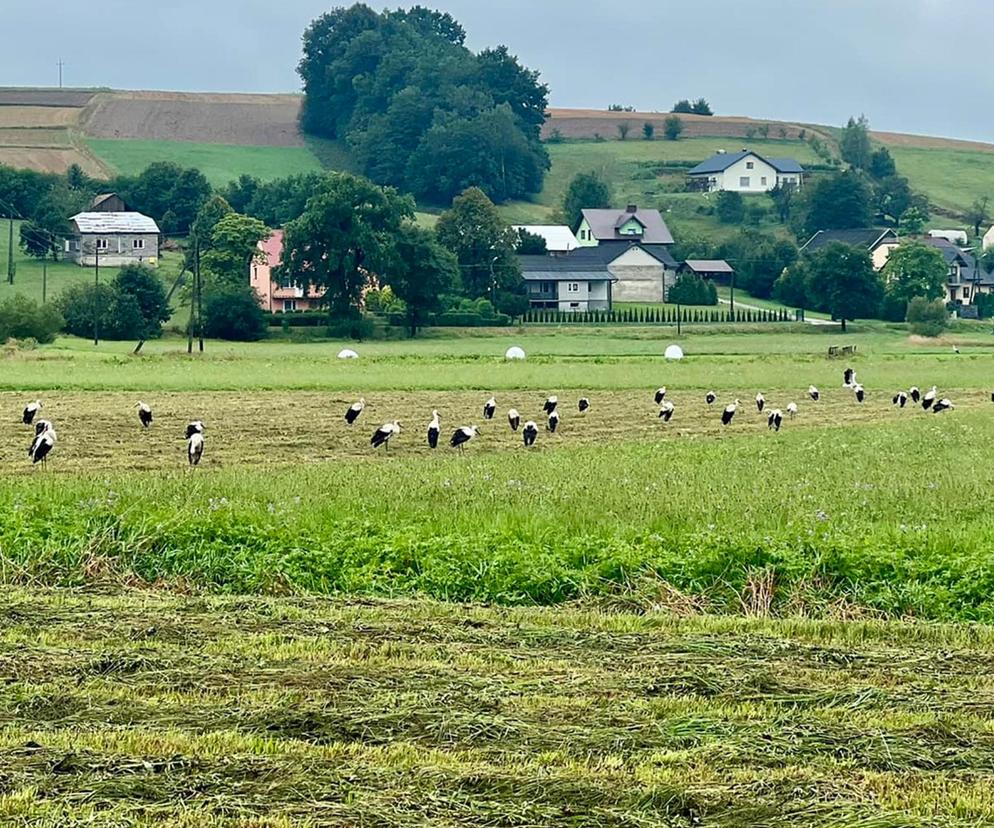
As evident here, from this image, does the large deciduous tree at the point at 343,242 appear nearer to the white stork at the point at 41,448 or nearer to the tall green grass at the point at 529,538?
the white stork at the point at 41,448

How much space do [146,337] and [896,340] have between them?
45343mm

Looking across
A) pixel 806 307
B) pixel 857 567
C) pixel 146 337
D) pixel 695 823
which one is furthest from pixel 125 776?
pixel 806 307

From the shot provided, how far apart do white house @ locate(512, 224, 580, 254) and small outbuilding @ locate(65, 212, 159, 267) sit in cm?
3278

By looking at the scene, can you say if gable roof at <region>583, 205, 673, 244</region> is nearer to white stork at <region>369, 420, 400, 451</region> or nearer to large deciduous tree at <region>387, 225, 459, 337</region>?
large deciduous tree at <region>387, 225, 459, 337</region>

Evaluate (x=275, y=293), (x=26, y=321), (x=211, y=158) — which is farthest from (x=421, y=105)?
(x=26, y=321)

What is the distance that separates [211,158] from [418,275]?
6867 centimetres

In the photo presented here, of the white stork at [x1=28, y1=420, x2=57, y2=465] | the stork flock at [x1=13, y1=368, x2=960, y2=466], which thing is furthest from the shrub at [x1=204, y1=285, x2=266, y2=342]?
the white stork at [x1=28, y1=420, x2=57, y2=465]

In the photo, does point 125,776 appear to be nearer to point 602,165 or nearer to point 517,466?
point 517,466

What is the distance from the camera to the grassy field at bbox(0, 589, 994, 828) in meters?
7.96

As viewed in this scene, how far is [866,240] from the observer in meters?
140

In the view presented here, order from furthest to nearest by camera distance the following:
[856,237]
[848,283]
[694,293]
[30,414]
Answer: [856,237] → [694,293] → [848,283] → [30,414]

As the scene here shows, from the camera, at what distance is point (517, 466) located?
74.3ft

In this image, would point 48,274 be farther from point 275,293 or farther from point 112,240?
point 275,293

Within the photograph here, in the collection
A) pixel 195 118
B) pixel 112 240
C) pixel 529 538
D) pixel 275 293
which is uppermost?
pixel 195 118
